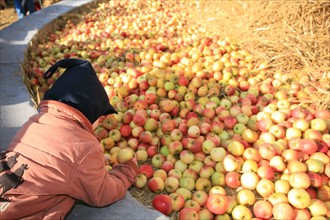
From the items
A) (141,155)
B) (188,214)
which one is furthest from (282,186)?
(141,155)

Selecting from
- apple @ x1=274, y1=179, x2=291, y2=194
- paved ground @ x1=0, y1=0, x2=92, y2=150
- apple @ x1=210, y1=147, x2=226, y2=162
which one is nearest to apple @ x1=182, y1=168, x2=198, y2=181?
apple @ x1=210, y1=147, x2=226, y2=162

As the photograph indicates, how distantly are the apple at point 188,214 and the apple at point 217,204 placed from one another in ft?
0.56

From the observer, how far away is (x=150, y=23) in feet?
25.4

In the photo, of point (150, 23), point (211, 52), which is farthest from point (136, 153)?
point (150, 23)

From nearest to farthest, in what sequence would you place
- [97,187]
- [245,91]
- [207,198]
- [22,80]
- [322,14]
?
[97,187], [207,198], [22,80], [245,91], [322,14]

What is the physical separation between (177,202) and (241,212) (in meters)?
0.58

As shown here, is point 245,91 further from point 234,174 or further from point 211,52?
point 234,174

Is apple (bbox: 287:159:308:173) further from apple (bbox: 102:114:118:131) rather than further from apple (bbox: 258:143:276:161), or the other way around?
apple (bbox: 102:114:118:131)

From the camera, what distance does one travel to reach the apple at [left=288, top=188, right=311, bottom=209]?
2.67 m

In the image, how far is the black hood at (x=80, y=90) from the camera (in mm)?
2383

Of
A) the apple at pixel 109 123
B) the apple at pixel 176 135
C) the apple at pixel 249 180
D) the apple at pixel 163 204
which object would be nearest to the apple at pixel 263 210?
the apple at pixel 249 180

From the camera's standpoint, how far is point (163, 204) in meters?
2.68

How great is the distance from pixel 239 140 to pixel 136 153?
1.20 m

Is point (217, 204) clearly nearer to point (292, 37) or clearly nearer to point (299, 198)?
point (299, 198)
